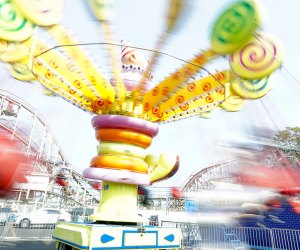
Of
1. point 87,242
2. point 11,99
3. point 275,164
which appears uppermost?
point 11,99

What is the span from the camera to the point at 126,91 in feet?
19.4

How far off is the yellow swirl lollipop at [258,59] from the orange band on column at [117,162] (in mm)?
2765

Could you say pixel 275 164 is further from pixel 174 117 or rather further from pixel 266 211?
pixel 174 117

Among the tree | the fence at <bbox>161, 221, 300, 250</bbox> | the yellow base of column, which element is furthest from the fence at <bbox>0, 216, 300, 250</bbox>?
the tree

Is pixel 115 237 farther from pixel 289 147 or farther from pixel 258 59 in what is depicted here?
pixel 258 59

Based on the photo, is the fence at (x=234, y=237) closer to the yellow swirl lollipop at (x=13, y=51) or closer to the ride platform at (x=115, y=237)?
the ride platform at (x=115, y=237)

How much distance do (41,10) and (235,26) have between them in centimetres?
323

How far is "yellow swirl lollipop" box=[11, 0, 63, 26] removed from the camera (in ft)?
15.4

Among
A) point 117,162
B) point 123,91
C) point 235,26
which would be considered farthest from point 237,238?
point 235,26

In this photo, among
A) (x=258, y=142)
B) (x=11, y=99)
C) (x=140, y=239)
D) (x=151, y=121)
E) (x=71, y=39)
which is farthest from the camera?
(x=11, y=99)

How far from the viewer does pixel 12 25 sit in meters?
5.11

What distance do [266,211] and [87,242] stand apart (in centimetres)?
288

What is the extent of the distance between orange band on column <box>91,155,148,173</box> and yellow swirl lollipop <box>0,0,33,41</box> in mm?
2695

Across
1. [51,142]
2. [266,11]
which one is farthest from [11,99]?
[266,11]
